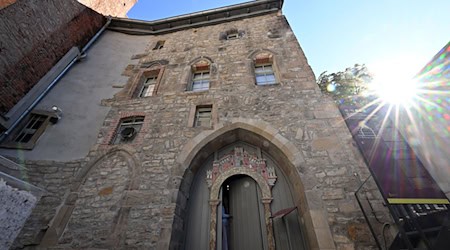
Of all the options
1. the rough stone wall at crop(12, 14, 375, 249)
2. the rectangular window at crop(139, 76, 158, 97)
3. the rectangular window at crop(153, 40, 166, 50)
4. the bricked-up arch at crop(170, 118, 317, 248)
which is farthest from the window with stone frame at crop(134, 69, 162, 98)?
the bricked-up arch at crop(170, 118, 317, 248)

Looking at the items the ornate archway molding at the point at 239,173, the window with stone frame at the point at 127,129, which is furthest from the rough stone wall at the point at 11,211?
the window with stone frame at the point at 127,129

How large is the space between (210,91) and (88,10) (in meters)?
7.79

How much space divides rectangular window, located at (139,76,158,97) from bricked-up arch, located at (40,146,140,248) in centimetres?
263

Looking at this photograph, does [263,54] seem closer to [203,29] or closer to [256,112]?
[256,112]

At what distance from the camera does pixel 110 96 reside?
6.23 meters

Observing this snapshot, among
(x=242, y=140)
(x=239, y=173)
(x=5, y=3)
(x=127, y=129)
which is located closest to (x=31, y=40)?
(x=5, y=3)

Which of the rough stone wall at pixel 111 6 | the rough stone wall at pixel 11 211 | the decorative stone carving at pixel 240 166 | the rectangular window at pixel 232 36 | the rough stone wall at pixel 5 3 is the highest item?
the rough stone wall at pixel 111 6

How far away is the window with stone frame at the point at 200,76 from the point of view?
6.57 meters

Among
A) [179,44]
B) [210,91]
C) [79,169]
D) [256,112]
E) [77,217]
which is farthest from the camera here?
[179,44]

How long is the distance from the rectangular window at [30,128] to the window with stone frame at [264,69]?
695 cm

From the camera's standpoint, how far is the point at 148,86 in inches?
273

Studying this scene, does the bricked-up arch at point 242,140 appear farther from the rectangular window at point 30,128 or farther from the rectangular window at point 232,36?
the rectangular window at point 232,36

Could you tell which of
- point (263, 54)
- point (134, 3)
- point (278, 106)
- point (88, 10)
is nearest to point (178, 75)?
point (263, 54)

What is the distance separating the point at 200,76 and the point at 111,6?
31.8 ft
